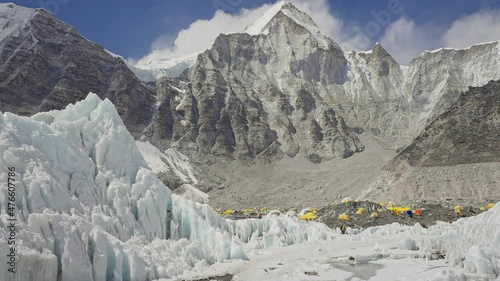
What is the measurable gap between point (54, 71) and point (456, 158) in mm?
142580

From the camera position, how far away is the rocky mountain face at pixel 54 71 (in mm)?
→ 148125

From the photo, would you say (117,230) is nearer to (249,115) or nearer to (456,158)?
(456,158)

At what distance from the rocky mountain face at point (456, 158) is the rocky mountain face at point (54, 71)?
104342 mm

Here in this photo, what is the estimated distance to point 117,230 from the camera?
22.1m

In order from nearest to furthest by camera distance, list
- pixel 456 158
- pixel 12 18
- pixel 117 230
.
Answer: pixel 117 230, pixel 456 158, pixel 12 18

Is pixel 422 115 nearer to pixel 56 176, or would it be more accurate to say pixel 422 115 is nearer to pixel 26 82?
pixel 26 82

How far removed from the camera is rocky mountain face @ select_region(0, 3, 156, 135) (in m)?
148

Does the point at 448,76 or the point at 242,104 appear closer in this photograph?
the point at 242,104

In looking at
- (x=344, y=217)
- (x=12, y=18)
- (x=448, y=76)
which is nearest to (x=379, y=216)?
(x=344, y=217)

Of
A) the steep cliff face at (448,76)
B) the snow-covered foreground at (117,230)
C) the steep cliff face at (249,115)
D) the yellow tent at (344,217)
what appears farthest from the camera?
the steep cliff face at (448,76)

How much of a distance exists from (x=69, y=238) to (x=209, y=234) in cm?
1116

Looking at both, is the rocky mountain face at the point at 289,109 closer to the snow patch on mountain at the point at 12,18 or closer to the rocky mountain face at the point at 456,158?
the snow patch on mountain at the point at 12,18

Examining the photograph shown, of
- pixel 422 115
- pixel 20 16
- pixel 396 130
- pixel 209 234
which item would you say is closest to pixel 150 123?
pixel 20 16

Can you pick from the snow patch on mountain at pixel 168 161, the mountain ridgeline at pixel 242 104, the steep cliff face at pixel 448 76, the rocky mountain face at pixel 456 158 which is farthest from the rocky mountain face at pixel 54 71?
the steep cliff face at pixel 448 76
